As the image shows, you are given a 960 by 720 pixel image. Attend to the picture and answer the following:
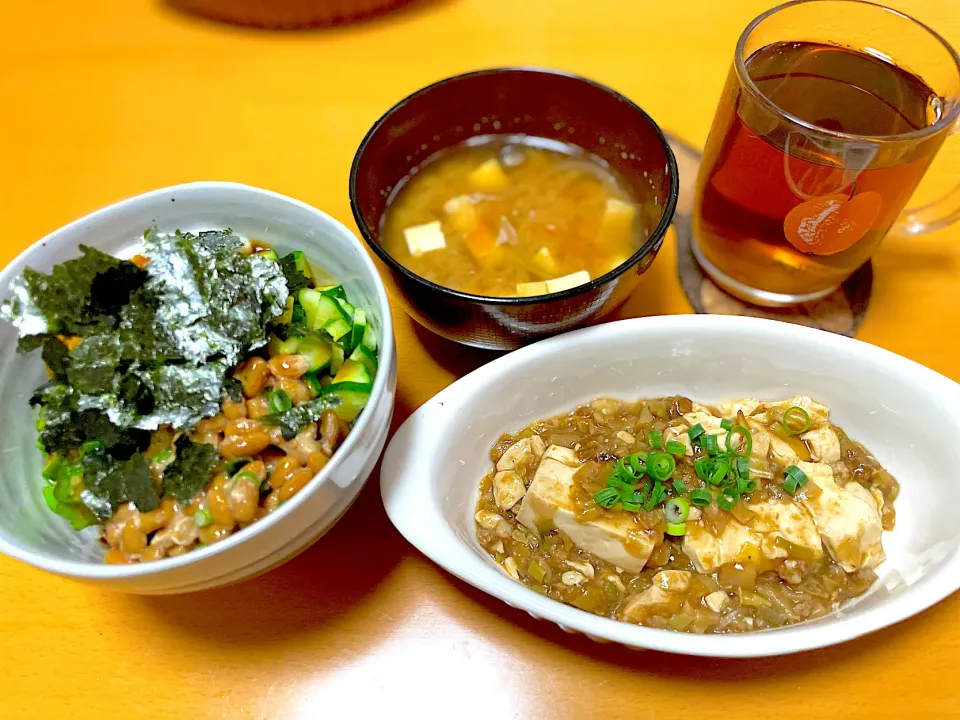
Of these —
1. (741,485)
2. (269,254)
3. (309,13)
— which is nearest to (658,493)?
(741,485)

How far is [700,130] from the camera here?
1.87 meters

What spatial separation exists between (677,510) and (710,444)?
0.15 meters

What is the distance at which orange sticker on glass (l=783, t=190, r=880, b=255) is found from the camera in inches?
49.0

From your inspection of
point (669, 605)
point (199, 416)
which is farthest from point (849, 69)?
point (199, 416)

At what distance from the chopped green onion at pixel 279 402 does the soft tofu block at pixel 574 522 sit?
0.43 metres

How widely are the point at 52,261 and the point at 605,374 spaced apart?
1.02m

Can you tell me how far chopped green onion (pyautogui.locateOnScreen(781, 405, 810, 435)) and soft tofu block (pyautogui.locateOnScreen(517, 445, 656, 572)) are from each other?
368mm

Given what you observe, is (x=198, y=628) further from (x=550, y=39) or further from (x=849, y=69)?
(x=550, y=39)

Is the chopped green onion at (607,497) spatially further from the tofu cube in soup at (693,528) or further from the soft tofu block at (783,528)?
the soft tofu block at (783,528)

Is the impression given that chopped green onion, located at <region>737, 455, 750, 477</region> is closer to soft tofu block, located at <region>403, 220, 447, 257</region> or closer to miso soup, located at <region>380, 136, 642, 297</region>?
miso soup, located at <region>380, 136, 642, 297</region>

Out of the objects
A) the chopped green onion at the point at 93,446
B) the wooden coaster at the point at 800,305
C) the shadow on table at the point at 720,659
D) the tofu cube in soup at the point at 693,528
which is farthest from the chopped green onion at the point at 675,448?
the chopped green onion at the point at 93,446

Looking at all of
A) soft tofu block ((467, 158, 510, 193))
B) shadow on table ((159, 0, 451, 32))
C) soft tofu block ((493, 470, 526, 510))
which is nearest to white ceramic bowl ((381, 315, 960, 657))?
soft tofu block ((493, 470, 526, 510))

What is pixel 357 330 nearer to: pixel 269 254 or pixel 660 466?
pixel 269 254

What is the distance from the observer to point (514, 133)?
171cm
